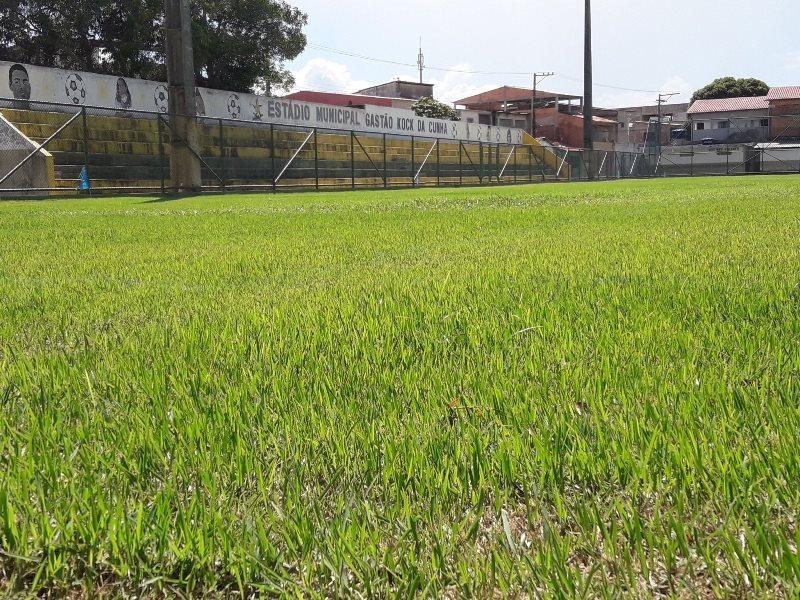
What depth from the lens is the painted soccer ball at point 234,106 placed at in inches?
1205

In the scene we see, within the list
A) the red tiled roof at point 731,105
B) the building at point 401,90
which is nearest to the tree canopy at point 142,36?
the building at point 401,90

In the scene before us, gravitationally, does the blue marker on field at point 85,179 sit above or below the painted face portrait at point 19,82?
below

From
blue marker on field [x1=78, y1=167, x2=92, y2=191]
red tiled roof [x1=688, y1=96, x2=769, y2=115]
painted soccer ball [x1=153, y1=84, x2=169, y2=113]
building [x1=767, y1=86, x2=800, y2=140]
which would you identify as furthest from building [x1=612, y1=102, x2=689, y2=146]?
blue marker on field [x1=78, y1=167, x2=92, y2=191]

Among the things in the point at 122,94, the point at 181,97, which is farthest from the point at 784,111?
the point at 181,97

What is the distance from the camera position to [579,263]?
14.4 ft

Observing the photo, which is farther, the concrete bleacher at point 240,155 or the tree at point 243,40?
the tree at point 243,40

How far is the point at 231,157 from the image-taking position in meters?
23.5

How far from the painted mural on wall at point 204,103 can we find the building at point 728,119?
35063mm

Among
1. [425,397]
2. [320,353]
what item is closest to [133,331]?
[320,353]

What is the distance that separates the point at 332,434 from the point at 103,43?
3724 centimetres

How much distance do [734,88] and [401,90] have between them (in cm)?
3652

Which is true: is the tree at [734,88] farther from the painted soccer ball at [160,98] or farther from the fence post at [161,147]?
the fence post at [161,147]

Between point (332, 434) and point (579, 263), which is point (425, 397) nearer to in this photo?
point (332, 434)

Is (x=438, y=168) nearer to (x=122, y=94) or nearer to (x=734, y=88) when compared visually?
(x=122, y=94)
